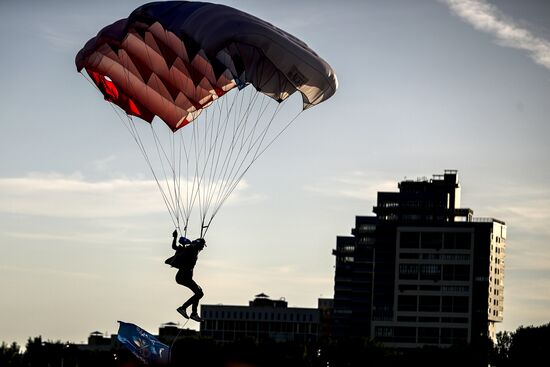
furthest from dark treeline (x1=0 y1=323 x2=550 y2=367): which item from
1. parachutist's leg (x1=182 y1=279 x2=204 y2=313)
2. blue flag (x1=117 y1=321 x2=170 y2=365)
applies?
parachutist's leg (x1=182 y1=279 x2=204 y2=313)

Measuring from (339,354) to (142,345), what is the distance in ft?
347

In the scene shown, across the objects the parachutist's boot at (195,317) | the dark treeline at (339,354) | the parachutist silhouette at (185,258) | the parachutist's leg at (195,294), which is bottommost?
the parachutist's boot at (195,317)

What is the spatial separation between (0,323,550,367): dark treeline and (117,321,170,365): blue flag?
73862mm

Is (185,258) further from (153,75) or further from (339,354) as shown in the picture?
(339,354)

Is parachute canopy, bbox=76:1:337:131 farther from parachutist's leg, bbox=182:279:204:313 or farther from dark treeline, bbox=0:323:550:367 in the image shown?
dark treeline, bbox=0:323:550:367

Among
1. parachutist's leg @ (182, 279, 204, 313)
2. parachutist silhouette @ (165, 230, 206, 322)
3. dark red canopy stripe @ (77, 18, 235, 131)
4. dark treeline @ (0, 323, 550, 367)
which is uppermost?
dark red canopy stripe @ (77, 18, 235, 131)

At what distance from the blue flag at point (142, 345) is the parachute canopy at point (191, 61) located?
8.51m

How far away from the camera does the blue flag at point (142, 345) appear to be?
225 feet

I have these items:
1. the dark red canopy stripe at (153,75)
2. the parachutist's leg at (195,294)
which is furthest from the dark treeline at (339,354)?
the parachutist's leg at (195,294)

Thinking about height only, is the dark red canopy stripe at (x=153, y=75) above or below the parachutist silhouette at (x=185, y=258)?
above

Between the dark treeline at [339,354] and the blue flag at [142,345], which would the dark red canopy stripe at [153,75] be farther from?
the dark treeline at [339,354]

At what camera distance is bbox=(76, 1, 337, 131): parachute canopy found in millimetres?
62875

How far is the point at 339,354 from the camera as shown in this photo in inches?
6880

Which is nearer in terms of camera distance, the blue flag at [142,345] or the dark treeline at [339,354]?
the blue flag at [142,345]
